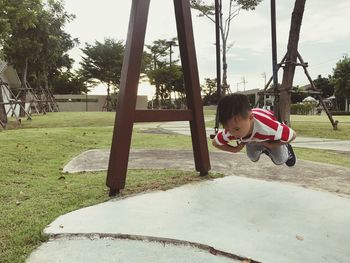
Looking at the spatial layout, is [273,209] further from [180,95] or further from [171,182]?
[180,95]

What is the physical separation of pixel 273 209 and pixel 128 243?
4.98 ft

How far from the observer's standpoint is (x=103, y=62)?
5181 cm

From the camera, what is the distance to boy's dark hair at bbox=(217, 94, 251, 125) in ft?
9.82

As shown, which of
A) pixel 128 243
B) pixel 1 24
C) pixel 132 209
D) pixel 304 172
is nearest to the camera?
pixel 128 243

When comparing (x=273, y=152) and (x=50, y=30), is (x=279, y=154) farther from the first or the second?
(x=50, y=30)

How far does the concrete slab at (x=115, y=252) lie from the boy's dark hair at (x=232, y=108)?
3.38 ft

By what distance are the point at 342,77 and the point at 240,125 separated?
51.1 m

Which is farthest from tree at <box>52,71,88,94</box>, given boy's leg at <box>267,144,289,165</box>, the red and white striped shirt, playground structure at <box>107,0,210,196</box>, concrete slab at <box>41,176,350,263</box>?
the red and white striped shirt

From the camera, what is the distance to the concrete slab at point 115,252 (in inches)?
100

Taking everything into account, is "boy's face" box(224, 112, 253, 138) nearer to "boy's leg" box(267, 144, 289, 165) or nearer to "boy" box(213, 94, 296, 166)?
"boy" box(213, 94, 296, 166)

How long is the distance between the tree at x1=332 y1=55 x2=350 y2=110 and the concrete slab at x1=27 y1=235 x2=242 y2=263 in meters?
50.9

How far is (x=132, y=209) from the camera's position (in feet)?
11.8

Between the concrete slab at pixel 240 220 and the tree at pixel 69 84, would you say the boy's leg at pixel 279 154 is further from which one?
the tree at pixel 69 84

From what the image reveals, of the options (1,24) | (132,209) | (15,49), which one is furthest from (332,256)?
(15,49)
